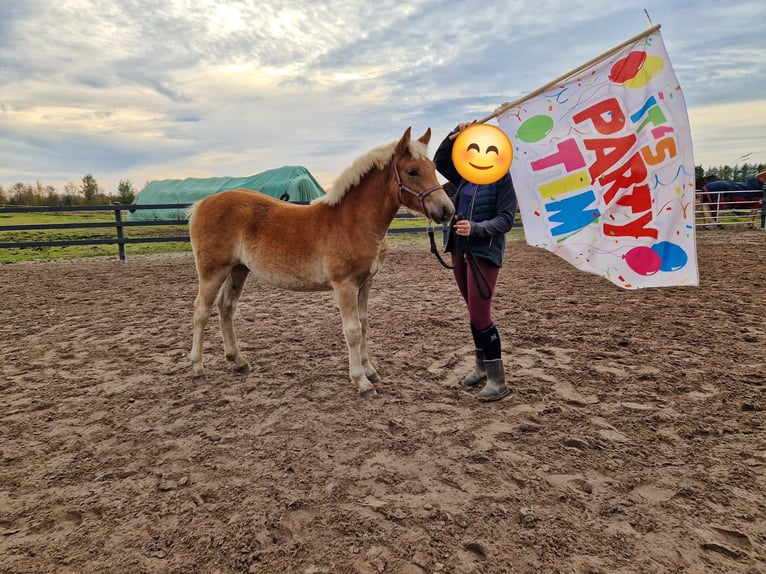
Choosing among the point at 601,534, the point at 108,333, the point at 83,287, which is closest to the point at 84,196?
the point at 83,287

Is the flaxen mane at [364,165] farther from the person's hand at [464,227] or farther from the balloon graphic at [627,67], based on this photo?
the balloon graphic at [627,67]

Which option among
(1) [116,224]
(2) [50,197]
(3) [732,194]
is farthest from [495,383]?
(2) [50,197]

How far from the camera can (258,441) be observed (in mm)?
2852

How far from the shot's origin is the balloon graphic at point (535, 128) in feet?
9.91

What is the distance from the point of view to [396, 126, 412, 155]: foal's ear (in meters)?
3.15

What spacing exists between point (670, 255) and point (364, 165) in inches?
88.8

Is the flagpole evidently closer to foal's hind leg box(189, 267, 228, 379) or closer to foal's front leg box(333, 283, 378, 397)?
foal's front leg box(333, 283, 378, 397)

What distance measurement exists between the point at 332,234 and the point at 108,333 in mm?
3614

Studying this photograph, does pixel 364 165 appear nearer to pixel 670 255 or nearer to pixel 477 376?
pixel 477 376

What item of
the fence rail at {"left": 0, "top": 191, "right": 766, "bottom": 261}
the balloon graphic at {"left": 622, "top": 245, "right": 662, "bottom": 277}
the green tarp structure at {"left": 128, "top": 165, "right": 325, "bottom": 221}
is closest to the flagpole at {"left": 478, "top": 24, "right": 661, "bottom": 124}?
the balloon graphic at {"left": 622, "top": 245, "right": 662, "bottom": 277}

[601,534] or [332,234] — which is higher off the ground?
[332,234]

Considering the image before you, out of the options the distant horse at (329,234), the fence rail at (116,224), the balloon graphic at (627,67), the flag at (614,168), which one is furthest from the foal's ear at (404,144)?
the fence rail at (116,224)

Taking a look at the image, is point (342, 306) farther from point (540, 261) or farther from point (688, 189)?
point (540, 261)

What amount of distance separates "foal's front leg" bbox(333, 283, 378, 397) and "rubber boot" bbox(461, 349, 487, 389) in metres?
0.80
